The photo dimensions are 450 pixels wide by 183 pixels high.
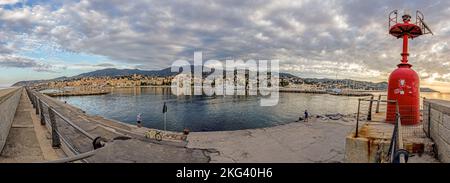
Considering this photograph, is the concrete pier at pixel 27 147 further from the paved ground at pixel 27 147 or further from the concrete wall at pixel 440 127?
the concrete wall at pixel 440 127

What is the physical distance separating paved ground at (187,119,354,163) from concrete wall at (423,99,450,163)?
286cm

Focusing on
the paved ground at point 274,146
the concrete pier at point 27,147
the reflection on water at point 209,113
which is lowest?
the reflection on water at point 209,113

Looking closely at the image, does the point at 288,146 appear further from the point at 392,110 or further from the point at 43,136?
the point at 43,136

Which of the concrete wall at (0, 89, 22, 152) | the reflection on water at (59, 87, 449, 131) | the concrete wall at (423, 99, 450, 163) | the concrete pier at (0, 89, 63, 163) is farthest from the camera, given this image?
the reflection on water at (59, 87, 449, 131)

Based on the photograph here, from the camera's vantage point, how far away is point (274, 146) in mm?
11398

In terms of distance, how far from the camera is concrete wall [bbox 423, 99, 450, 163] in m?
5.50

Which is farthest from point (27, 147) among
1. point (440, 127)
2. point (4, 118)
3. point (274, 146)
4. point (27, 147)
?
point (440, 127)

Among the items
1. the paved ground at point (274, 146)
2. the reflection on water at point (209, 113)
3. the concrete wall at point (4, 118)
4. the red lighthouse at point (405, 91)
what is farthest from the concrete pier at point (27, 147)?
the reflection on water at point (209, 113)

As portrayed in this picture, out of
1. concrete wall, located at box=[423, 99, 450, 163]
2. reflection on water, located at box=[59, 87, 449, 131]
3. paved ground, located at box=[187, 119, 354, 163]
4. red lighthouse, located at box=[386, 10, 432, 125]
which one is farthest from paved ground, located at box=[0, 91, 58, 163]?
reflection on water, located at box=[59, 87, 449, 131]

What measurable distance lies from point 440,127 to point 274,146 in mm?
6315

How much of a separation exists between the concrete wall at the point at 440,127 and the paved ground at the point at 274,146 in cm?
286

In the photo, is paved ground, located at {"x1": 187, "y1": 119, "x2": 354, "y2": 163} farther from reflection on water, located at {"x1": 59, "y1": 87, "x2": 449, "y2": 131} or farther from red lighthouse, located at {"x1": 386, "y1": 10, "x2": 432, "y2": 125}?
reflection on water, located at {"x1": 59, "y1": 87, "x2": 449, "y2": 131}

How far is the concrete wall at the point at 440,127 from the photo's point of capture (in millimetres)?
5504

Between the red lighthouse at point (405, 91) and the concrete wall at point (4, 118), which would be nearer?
the concrete wall at point (4, 118)
